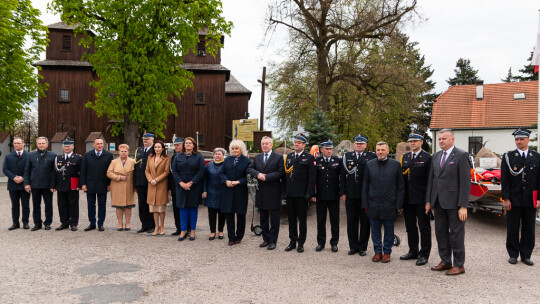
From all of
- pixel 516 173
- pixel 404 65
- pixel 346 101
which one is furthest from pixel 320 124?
pixel 404 65

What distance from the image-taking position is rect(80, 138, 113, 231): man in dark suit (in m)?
9.25

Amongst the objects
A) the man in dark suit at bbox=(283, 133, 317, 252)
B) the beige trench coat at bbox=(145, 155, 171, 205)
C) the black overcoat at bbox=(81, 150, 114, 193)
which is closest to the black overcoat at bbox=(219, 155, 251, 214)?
the man in dark suit at bbox=(283, 133, 317, 252)

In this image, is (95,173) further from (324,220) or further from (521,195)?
(521,195)

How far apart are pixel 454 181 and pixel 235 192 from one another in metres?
3.89

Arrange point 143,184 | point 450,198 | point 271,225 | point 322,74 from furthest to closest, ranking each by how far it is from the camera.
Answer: point 322,74, point 143,184, point 271,225, point 450,198

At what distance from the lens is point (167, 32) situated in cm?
1889

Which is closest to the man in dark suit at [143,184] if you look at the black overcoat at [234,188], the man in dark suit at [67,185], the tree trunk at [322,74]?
the man in dark suit at [67,185]

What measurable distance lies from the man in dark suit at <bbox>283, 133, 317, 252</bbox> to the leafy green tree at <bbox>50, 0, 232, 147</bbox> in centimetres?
1217

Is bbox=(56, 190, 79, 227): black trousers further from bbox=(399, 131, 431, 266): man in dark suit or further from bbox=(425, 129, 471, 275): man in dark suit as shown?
bbox=(425, 129, 471, 275): man in dark suit

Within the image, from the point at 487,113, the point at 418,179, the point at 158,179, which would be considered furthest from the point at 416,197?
the point at 487,113

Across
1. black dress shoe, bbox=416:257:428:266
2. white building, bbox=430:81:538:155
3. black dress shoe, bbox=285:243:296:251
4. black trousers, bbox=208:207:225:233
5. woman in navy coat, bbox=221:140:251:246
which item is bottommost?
black dress shoe, bbox=285:243:296:251

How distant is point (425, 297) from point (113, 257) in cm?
473

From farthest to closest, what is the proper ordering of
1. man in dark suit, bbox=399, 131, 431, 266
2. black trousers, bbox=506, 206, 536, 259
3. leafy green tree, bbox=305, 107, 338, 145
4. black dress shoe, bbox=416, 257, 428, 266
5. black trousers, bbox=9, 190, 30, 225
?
leafy green tree, bbox=305, 107, 338, 145, black trousers, bbox=9, 190, 30, 225, black trousers, bbox=506, 206, 536, 259, man in dark suit, bbox=399, 131, 431, 266, black dress shoe, bbox=416, 257, 428, 266

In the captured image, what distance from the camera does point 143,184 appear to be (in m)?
9.06
